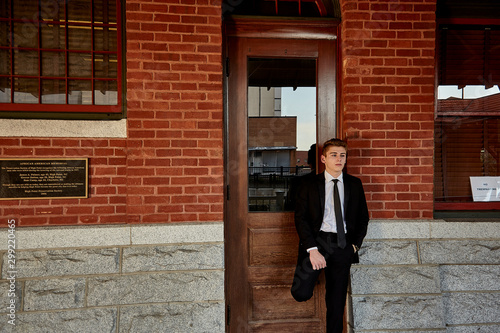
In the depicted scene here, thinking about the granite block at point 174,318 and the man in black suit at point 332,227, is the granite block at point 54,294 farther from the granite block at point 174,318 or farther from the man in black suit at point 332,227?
the man in black suit at point 332,227

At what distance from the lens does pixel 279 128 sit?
131 inches

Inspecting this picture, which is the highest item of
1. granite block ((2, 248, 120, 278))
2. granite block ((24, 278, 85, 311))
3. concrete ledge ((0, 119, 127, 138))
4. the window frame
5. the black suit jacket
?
the window frame

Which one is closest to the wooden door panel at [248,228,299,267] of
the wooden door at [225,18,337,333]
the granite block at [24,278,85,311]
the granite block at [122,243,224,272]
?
the wooden door at [225,18,337,333]

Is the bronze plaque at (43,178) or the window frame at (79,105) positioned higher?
the window frame at (79,105)

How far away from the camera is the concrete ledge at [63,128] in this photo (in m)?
2.94

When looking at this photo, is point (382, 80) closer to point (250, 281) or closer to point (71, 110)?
point (250, 281)

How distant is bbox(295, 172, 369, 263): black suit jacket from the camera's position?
279 centimetres

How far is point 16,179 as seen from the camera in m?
2.95

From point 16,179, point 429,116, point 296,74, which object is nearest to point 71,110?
point 16,179

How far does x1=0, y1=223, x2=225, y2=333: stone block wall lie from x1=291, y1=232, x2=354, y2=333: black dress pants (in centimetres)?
77

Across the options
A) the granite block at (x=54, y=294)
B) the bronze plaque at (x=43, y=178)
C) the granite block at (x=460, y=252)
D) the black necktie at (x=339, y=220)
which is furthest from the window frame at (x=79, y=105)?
the granite block at (x=460, y=252)

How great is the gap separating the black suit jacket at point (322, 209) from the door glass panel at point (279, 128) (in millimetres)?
519

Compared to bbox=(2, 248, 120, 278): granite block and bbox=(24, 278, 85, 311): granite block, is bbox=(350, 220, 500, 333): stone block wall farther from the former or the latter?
bbox=(24, 278, 85, 311): granite block

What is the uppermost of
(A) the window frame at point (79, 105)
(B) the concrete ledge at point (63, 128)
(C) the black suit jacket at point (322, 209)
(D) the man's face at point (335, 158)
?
(A) the window frame at point (79, 105)
